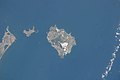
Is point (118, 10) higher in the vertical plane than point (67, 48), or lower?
higher

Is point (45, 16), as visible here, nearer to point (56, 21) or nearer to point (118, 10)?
point (56, 21)

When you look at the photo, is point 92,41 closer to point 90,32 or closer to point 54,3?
point 90,32

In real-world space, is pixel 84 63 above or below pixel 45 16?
below

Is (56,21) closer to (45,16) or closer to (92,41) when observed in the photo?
(45,16)

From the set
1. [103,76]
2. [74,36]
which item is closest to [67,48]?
[74,36]

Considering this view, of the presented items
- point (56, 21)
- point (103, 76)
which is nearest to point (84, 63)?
point (103, 76)
